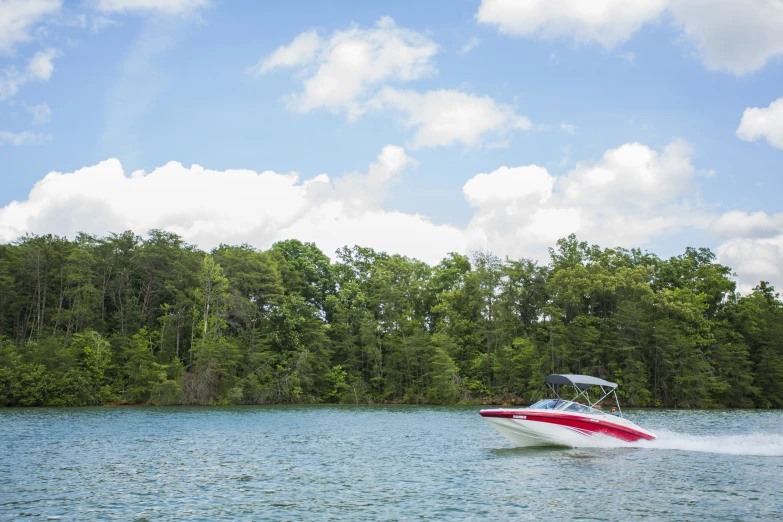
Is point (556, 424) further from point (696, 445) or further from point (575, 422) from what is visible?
point (696, 445)

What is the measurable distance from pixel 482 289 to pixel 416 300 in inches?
457

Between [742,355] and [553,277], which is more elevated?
[553,277]

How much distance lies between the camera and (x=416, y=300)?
284ft

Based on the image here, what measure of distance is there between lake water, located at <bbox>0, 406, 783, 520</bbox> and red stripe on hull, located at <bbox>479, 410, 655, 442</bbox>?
681mm

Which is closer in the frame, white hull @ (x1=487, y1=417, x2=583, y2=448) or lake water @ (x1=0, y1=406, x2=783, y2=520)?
lake water @ (x1=0, y1=406, x2=783, y2=520)

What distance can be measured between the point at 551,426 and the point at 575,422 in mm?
1138

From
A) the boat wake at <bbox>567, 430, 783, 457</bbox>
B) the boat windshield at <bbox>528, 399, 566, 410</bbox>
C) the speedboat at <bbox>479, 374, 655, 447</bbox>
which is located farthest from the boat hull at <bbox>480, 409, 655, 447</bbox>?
the boat windshield at <bbox>528, 399, 566, 410</bbox>

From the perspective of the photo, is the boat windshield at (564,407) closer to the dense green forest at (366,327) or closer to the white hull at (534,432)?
the white hull at (534,432)

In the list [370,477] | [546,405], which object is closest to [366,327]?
[546,405]

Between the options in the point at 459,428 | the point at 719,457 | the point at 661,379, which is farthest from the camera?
the point at 661,379

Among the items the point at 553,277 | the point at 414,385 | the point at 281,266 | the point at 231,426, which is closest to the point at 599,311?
the point at 553,277

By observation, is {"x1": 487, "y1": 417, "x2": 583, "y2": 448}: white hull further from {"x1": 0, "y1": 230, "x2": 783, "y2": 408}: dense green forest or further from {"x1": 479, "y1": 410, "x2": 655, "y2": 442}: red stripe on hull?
{"x1": 0, "y1": 230, "x2": 783, "y2": 408}: dense green forest

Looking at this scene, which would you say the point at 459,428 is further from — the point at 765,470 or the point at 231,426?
the point at 765,470

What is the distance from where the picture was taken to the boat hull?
2684 cm
